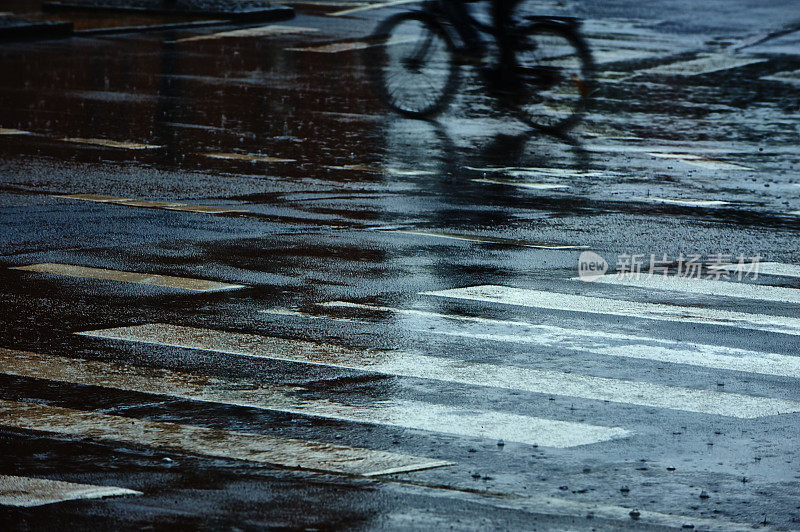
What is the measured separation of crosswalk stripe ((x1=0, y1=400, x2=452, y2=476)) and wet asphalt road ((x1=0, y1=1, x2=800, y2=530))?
0.10 ft

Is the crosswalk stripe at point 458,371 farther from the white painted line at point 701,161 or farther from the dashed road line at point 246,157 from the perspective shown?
the white painted line at point 701,161

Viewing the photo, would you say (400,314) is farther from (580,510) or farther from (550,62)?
(550,62)

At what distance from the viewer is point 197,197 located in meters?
11.8

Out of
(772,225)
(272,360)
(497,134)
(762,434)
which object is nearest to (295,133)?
(497,134)

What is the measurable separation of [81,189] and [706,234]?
4.60 m

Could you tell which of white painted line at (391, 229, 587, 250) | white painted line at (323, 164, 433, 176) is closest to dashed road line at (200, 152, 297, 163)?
white painted line at (323, 164, 433, 176)

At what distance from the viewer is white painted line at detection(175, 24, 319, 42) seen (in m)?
24.6

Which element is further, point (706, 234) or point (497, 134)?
point (497, 134)

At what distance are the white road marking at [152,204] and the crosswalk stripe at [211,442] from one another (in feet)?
16.5

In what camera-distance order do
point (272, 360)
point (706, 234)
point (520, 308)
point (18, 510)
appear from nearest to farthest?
point (18, 510), point (272, 360), point (520, 308), point (706, 234)

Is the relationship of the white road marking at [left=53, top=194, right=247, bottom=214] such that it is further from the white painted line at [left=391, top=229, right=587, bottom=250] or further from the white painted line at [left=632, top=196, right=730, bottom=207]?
the white painted line at [left=632, top=196, right=730, bottom=207]

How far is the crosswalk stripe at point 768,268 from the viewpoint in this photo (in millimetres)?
9516

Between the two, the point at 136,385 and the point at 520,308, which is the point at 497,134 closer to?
the point at 520,308

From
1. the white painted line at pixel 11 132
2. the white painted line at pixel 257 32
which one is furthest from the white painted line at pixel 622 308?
the white painted line at pixel 257 32
